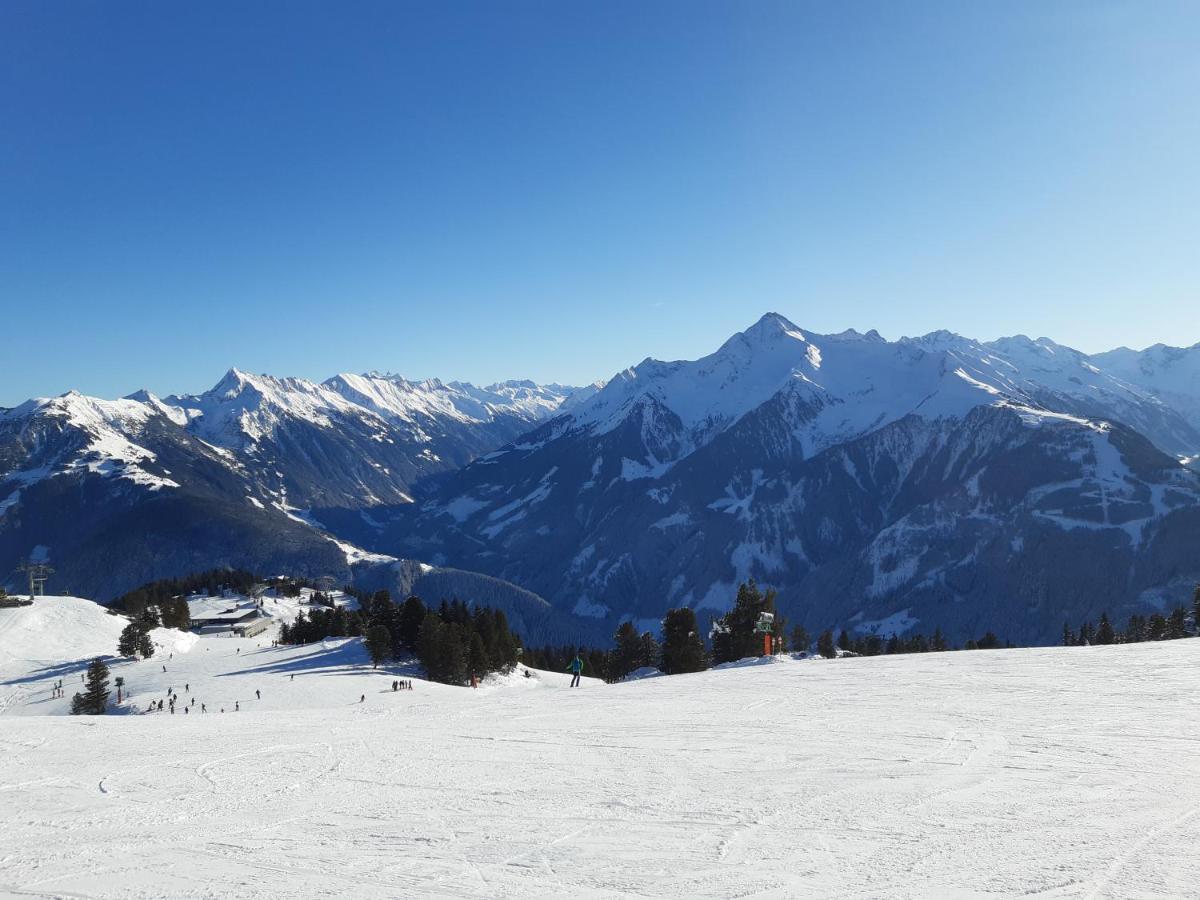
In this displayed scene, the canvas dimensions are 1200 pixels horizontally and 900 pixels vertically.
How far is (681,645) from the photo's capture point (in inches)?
2581

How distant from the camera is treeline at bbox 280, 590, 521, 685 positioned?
6988 centimetres

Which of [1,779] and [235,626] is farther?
[235,626]

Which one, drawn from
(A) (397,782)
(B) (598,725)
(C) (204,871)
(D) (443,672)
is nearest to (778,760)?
(B) (598,725)

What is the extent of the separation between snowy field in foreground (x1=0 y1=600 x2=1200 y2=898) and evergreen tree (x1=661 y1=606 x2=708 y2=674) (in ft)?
129

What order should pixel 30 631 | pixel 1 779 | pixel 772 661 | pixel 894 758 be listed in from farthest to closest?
pixel 30 631 → pixel 772 661 → pixel 1 779 → pixel 894 758

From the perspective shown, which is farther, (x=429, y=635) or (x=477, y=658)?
(x=477, y=658)

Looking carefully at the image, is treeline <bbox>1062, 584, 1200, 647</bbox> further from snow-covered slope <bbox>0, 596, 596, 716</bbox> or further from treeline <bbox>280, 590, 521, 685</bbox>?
snow-covered slope <bbox>0, 596, 596, 716</bbox>

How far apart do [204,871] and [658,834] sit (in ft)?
24.6

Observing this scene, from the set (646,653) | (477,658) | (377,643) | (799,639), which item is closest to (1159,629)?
(799,639)

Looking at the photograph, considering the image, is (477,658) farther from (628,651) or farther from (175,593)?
(175,593)

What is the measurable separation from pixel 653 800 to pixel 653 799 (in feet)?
0.24

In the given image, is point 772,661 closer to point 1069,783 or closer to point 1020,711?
point 1020,711

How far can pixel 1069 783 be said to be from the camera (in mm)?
14438

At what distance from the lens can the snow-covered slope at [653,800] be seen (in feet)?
35.5
